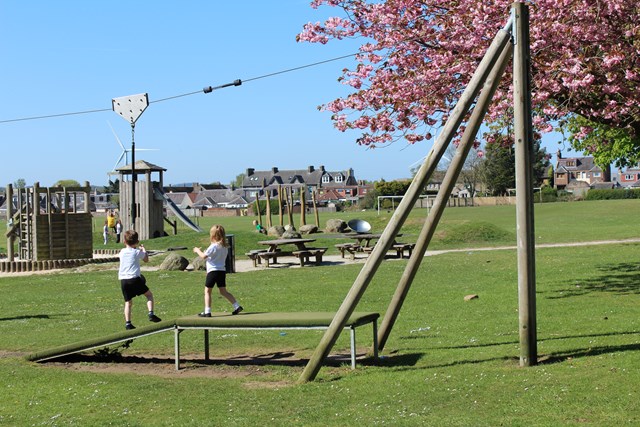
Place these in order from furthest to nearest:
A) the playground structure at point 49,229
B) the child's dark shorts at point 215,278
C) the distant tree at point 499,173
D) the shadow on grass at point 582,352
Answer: the distant tree at point 499,173 → the playground structure at point 49,229 → the child's dark shorts at point 215,278 → the shadow on grass at point 582,352

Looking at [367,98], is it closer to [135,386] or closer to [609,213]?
[135,386]

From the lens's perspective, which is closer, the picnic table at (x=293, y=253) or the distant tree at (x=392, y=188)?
the picnic table at (x=293, y=253)

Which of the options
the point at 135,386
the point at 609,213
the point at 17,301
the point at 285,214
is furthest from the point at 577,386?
the point at 285,214

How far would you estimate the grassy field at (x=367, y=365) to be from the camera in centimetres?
871

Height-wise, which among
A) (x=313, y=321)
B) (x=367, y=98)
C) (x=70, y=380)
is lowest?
(x=70, y=380)

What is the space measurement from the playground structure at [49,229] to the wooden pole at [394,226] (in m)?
25.5

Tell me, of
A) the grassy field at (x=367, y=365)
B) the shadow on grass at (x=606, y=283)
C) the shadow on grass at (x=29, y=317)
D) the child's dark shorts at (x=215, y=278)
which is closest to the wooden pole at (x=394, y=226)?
the grassy field at (x=367, y=365)

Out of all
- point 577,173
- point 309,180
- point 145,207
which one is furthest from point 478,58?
point 309,180

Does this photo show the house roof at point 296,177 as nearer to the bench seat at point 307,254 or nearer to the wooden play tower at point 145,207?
the wooden play tower at point 145,207

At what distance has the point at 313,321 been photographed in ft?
36.5

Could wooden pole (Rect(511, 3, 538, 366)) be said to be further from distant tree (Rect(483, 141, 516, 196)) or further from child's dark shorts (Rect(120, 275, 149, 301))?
distant tree (Rect(483, 141, 516, 196))

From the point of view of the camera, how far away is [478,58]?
15758 mm

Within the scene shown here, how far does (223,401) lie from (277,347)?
13.0 feet

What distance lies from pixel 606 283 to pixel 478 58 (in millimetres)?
6354
